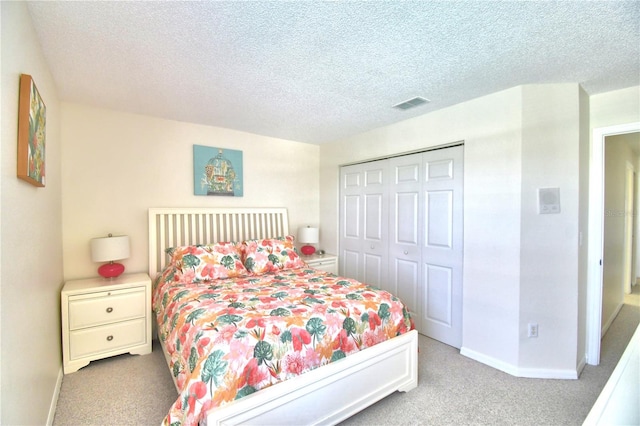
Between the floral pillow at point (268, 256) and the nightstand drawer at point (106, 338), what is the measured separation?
110 cm

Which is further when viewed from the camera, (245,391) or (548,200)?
(548,200)

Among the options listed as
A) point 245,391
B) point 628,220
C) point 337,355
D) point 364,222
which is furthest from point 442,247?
point 628,220

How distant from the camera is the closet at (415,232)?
111 inches

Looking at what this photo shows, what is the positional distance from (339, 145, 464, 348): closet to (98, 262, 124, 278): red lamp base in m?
2.70

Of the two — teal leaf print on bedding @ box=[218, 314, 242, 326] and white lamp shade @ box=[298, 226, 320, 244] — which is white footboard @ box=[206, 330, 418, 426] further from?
white lamp shade @ box=[298, 226, 320, 244]

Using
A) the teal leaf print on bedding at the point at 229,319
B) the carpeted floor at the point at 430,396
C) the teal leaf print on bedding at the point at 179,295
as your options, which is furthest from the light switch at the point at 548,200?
the teal leaf print on bedding at the point at 179,295

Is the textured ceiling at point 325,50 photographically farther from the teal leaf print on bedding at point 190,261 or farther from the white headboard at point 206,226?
the teal leaf print on bedding at point 190,261

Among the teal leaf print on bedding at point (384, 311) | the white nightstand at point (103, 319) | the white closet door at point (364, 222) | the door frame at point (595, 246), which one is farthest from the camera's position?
the white closet door at point (364, 222)

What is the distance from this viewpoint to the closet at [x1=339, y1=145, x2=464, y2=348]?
283 centimetres

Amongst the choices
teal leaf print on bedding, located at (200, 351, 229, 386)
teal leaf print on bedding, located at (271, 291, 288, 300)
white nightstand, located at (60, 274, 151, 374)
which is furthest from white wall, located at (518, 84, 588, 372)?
white nightstand, located at (60, 274, 151, 374)

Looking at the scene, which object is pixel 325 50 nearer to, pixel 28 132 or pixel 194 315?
pixel 28 132

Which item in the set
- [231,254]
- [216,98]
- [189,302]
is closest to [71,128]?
[216,98]

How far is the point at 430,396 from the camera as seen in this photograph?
206 centimetres

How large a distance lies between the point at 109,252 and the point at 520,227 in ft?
11.8
